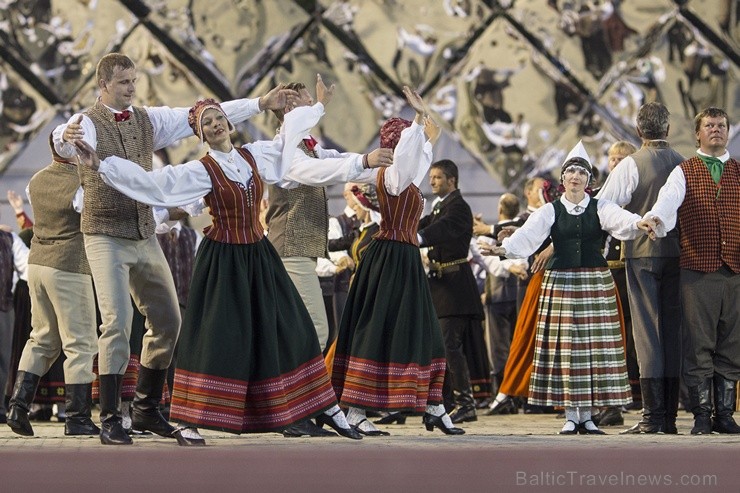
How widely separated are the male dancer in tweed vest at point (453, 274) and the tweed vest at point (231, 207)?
1.62 meters

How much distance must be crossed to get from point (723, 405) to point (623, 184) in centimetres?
101

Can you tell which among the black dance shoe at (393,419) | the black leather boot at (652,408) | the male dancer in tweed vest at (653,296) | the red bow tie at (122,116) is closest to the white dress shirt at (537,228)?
the male dancer in tweed vest at (653,296)

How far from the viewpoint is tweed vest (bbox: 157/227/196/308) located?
8750 millimetres

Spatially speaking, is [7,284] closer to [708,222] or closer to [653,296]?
[653,296]

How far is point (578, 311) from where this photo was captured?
7148mm

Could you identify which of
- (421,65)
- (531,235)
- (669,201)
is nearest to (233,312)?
(531,235)

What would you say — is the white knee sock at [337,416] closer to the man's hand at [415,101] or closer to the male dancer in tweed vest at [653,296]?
the man's hand at [415,101]

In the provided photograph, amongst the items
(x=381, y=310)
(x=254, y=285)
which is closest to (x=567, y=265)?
(x=381, y=310)

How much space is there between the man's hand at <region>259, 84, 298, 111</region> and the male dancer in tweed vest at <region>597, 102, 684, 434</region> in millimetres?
1446

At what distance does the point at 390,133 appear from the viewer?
23.1 ft

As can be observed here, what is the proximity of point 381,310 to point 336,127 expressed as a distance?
3931 mm

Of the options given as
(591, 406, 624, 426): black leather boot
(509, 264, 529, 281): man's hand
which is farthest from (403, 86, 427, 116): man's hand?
(509, 264, 529, 281): man's hand

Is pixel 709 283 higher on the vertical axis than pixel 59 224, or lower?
lower

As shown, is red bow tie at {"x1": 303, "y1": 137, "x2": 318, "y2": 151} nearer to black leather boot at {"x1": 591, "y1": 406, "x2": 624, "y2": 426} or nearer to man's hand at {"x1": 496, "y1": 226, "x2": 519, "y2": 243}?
man's hand at {"x1": 496, "y1": 226, "x2": 519, "y2": 243}
